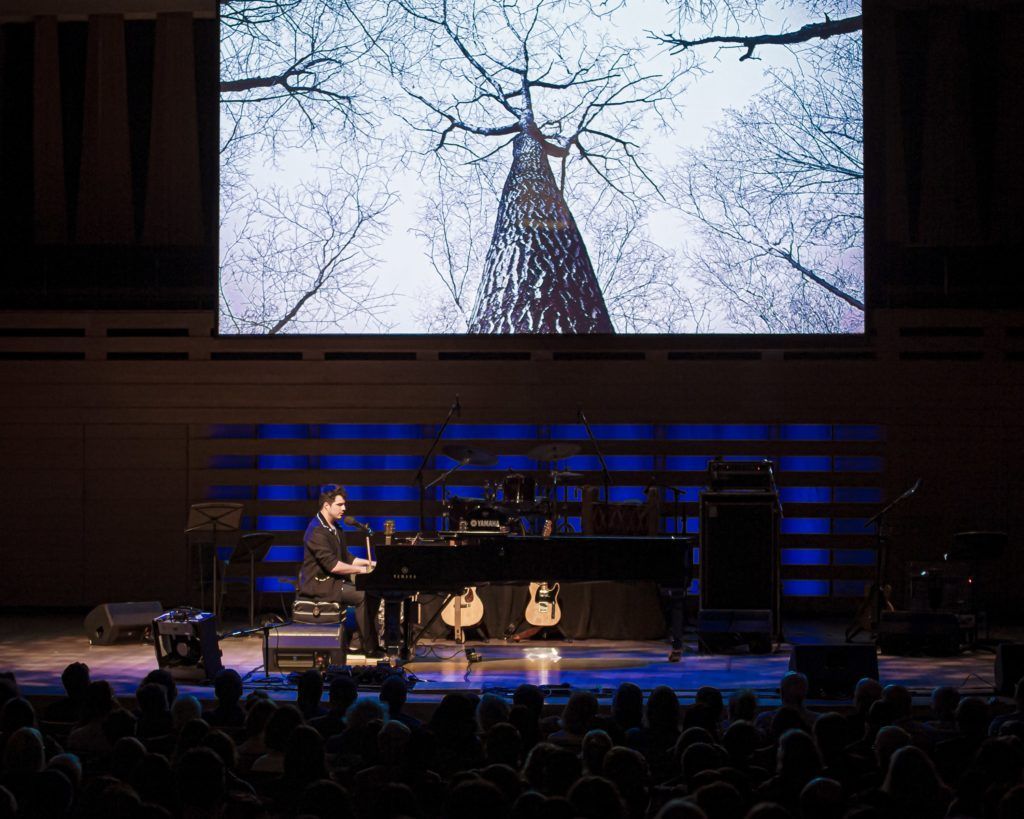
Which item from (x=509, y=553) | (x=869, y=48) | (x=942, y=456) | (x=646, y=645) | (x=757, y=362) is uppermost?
(x=869, y=48)

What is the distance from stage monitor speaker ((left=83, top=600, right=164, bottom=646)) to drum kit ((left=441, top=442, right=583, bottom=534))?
104 inches

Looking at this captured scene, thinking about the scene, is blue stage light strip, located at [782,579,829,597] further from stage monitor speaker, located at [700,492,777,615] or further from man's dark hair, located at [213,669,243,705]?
man's dark hair, located at [213,669,243,705]

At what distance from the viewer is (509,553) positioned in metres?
8.48

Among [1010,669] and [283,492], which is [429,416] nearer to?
[283,492]

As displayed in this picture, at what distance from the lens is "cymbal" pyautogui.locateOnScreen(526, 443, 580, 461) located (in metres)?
9.59

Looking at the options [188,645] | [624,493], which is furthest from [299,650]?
[624,493]

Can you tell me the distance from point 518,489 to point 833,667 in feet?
10.1

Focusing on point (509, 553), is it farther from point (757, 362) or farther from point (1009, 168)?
point (1009, 168)

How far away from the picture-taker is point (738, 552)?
9641 mm

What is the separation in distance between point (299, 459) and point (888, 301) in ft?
18.4

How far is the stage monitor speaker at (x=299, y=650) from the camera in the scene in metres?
8.06

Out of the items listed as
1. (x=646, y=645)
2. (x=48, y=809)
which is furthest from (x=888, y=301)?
(x=48, y=809)

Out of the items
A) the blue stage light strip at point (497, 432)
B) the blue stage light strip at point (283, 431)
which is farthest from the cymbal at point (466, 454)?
the blue stage light strip at point (283, 431)

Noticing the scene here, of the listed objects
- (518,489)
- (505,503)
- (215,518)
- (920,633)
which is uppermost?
(518,489)
